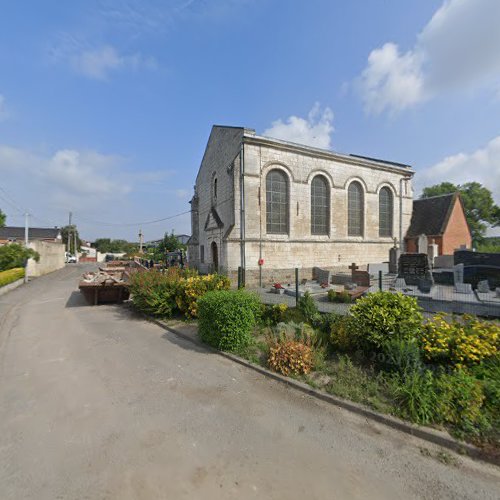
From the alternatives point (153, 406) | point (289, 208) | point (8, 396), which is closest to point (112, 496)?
point (153, 406)

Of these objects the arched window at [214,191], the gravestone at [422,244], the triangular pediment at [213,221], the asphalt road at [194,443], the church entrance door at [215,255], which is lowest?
the asphalt road at [194,443]

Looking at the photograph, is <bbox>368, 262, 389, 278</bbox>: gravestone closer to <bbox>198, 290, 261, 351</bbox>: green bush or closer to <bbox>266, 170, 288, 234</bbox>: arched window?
<bbox>266, 170, 288, 234</bbox>: arched window

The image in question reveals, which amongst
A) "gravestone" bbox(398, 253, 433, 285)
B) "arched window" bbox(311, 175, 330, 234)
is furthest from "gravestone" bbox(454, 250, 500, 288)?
"arched window" bbox(311, 175, 330, 234)

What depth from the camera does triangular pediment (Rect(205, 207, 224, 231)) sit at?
53.6 feet

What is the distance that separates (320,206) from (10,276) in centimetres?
1991

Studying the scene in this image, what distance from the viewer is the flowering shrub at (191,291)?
7.84 meters

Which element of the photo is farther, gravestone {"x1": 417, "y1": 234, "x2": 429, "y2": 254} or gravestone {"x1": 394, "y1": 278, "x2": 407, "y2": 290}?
gravestone {"x1": 417, "y1": 234, "x2": 429, "y2": 254}

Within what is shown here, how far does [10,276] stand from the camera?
16.0 m

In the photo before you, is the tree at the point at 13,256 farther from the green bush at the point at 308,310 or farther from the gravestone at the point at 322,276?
the green bush at the point at 308,310

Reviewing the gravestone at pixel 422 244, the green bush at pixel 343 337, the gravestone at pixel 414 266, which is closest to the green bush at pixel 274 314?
the green bush at pixel 343 337

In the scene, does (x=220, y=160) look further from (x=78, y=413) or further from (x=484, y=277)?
(x=78, y=413)

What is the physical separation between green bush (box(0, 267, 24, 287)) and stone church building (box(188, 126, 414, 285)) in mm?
11279

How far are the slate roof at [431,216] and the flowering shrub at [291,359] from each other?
1956 cm

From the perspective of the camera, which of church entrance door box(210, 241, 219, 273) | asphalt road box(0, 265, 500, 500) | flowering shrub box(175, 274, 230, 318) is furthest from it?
church entrance door box(210, 241, 219, 273)
